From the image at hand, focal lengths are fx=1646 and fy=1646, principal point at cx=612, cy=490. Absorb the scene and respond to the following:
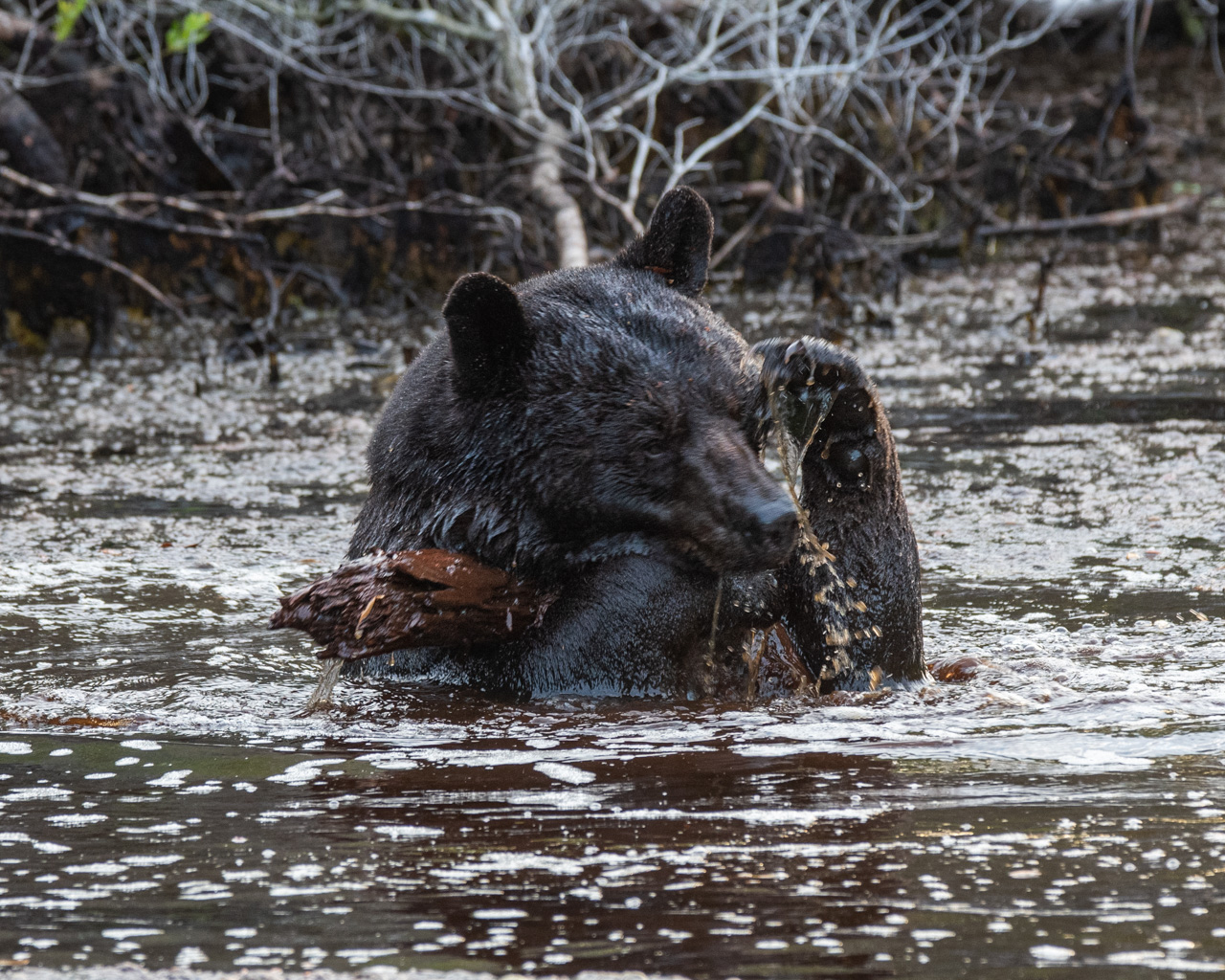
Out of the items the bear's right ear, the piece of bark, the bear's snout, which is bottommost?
the piece of bark

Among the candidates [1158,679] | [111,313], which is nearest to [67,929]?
[1158,679]

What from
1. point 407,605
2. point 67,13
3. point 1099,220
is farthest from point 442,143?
point 407,605

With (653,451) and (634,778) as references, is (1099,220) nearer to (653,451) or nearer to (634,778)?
(653,451)

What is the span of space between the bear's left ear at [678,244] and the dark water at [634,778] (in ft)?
3.74

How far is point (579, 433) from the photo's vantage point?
387cm

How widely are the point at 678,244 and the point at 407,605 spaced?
4.02 ft

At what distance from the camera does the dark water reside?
231 cm

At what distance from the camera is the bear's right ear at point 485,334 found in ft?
12.4

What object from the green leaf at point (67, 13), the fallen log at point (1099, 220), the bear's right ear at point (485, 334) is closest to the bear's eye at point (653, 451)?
the bear's right ear at point (485, 334)

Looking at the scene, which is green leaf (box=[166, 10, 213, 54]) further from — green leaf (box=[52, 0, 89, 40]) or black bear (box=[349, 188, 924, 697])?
black bear (box=[349, 188, 924, 697])

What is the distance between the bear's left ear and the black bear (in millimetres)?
133

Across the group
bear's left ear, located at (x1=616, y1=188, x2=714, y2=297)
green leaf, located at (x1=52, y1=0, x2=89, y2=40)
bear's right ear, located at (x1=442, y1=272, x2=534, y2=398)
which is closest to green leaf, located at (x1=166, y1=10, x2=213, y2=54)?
green leaf, located at (x1=52, y1=0, x2=89, y2=40)

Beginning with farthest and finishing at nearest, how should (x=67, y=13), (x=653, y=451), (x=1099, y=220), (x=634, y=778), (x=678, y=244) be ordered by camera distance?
1. (x=1099, y=220)
2. (x=67, y=13)
3. (x=678, y=244)
4. (x=653, y=451)
5. (x=634, y=778)

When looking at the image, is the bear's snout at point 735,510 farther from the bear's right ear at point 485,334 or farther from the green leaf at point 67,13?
the green leaf at point 67,13
